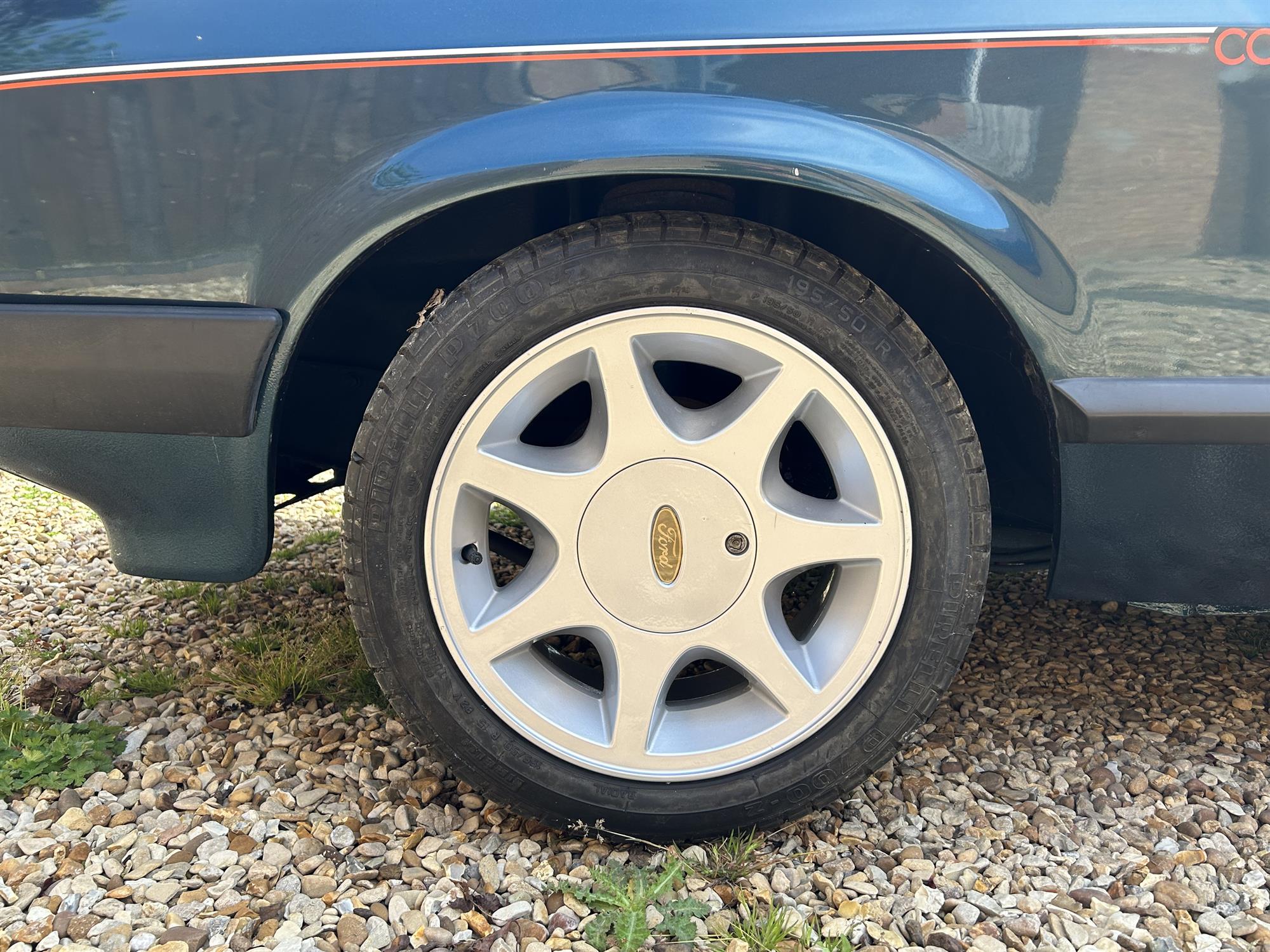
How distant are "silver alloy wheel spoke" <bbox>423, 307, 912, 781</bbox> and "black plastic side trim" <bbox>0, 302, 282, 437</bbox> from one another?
329mm

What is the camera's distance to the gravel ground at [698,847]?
1.31 metres

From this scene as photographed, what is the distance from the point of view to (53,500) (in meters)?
3.47

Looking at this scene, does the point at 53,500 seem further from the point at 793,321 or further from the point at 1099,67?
the point at 1099,67

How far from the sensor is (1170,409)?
1.33 metres

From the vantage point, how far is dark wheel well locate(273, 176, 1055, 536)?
1.42 metres

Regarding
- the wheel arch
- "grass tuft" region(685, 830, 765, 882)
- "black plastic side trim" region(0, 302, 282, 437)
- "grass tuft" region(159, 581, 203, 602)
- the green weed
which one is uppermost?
the wheel arch

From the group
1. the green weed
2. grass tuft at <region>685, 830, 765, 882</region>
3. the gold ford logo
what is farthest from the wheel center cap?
the green weed

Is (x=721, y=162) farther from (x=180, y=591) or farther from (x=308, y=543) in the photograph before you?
(x=308, y=543)

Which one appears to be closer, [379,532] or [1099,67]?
[1099,67]

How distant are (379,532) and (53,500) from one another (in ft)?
8.99

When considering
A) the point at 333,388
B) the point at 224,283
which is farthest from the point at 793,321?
the point at 333,388

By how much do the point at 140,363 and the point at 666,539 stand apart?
2.73 ft

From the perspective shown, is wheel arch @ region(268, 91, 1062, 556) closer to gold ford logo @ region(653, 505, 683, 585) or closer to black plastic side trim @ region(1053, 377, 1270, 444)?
black plastic side trim @ region(1053, 377, 1270, 444)

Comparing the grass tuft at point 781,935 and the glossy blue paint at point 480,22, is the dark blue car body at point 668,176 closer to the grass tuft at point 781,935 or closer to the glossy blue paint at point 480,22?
the glossy blue paint at point 480,22
